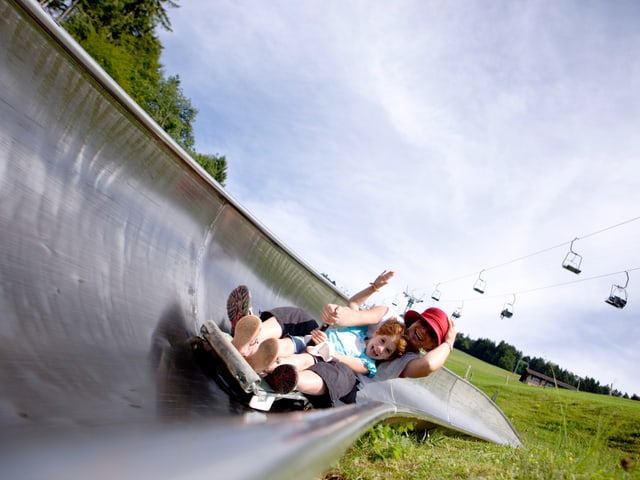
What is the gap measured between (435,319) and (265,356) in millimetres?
1597

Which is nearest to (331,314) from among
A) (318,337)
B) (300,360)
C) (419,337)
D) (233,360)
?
(318,337)

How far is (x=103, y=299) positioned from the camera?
196 centimetres

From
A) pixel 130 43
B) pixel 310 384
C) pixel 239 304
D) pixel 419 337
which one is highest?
pixel 130 43

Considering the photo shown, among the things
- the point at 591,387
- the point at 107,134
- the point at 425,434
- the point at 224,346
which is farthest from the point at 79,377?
the point at 591,387

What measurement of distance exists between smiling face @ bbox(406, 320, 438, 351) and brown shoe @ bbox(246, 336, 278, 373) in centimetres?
146

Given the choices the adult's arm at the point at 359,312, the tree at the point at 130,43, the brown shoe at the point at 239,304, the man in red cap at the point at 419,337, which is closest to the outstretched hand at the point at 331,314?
the adult's arm at the point at 359,312

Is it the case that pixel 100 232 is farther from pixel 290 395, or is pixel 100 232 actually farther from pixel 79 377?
pixel 290 395

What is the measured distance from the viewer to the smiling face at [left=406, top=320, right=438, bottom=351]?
319 cm

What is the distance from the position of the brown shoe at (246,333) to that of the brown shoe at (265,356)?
0.05 m

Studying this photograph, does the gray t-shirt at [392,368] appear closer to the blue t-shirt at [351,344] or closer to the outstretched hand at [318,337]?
the blue t-shirt at [351,344]

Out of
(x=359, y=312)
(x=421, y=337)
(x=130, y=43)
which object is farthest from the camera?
(x=130, y=43)

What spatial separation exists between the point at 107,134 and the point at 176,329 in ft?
3.63

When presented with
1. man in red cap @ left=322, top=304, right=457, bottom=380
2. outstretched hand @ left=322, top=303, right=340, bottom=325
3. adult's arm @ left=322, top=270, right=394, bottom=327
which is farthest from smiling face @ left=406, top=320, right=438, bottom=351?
outstretched hand @ left=322, top=303, right=340, bottom=325

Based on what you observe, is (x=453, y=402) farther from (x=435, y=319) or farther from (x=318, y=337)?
(x=318, y=337)
